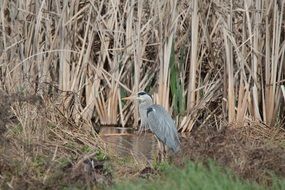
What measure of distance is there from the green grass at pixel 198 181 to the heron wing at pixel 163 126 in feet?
6.23

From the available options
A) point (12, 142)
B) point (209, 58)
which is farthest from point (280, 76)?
point (12, 142)

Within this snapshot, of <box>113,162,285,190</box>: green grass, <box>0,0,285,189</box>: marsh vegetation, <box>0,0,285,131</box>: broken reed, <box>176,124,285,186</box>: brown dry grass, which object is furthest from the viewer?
<box>0,0,285,131</box>: broken reed

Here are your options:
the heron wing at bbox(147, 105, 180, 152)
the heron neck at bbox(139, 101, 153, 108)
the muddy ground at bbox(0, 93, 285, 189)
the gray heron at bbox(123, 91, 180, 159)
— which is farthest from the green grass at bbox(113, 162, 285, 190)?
the heron neck at bbox(139, 101, 153, 108)

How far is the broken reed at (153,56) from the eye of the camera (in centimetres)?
786

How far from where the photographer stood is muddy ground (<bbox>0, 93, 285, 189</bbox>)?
5.12 meters

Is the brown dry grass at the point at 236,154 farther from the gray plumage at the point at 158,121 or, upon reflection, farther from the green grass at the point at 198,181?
the gray plumage at the point at 158,121

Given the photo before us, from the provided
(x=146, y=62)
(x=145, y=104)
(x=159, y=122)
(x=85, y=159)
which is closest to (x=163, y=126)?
(x=159, y=122)

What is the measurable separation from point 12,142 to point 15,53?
2.62 meters

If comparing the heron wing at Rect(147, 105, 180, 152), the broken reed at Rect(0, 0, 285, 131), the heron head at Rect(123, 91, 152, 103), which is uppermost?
the broken reed at Rect(0, 0, 285, 131)

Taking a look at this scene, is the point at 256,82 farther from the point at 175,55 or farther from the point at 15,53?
the point at 15,53

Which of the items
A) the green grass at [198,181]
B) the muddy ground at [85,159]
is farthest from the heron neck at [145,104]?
the green grass at [198,181]

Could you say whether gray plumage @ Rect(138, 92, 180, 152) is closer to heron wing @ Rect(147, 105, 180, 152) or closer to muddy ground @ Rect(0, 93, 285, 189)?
heron wing @ Rect(147, 105, 180, 152)

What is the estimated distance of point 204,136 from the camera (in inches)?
224

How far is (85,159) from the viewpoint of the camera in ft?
18.3
